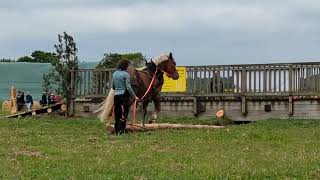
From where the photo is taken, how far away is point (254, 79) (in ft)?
78.2

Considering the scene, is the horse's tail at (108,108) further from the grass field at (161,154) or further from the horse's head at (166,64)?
the horse's head at (166,64)

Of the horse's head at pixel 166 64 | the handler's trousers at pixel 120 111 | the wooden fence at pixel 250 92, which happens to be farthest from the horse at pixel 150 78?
the wooden fence at pixel 250 92

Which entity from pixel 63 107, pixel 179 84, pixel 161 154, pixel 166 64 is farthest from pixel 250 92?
pixel 161 154

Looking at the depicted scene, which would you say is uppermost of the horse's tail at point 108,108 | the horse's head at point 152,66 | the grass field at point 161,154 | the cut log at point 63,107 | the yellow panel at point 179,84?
the horse's head at point 152,66

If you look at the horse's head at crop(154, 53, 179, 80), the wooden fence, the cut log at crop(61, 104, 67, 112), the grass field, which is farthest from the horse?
the cut log at crop(61, 104, 67, 112)

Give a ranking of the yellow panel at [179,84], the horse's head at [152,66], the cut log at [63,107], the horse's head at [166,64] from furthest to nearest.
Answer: the cut log at [63,107] → the yellow panel at [179,84] → the horse's head at [166,64] → the horse's head at [152,66]

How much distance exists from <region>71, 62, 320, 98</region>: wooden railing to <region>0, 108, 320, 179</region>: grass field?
5287 millimetres

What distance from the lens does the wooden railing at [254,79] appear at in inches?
906

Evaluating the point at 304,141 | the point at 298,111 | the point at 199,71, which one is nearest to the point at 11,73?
the point at 199,71

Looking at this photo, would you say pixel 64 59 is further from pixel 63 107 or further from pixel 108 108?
pixel 108 108

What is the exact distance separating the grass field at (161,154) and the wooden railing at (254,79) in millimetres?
5287

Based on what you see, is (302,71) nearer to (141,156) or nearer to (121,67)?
(121,67)

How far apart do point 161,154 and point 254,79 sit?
40.8 ft

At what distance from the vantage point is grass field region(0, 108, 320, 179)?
9484 millimetres
